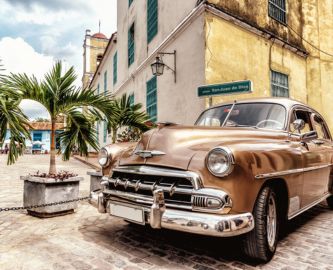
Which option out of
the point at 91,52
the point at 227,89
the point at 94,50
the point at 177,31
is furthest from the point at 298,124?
the point at 94,50

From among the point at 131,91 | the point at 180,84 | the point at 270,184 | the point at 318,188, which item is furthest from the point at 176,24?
the point at 270,184

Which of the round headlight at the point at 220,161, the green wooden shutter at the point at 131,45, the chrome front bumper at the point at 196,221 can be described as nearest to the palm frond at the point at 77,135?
the chrome front bumper at the point at 196,221

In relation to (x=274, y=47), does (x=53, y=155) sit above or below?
below

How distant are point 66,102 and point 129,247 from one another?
2.69 metres

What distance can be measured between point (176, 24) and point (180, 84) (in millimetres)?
1961

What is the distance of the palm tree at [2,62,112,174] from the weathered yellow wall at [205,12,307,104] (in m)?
3.61

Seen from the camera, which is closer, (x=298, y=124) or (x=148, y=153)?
(x=148, y=153)

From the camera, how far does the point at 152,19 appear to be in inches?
438

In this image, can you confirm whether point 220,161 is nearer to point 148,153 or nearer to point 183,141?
point 183,141

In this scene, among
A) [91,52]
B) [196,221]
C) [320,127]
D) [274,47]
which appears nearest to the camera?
[196,221]

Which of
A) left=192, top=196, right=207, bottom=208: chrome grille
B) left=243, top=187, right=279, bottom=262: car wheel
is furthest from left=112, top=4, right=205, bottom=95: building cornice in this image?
left=192, top=196, right=207, bottom=208: chrome grille

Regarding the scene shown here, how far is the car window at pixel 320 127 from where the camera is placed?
15.2 ft

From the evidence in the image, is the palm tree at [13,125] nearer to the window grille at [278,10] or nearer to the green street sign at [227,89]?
the green street sign at [227,89]

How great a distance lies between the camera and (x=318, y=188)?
406 centimetres
